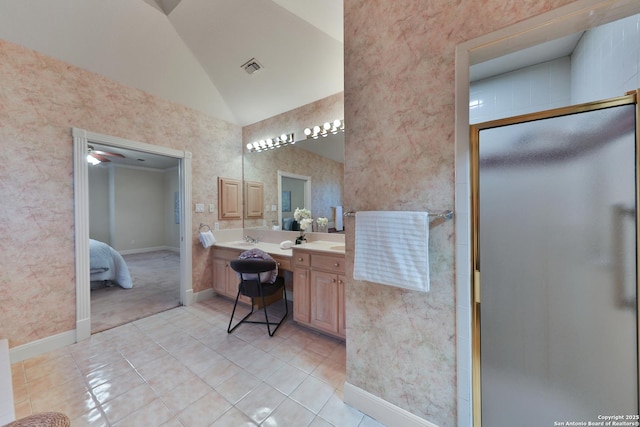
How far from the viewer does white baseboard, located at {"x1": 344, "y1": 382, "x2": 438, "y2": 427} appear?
131 cm

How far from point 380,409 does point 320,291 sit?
102 cm

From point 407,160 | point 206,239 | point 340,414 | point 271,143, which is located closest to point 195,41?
point 271,143

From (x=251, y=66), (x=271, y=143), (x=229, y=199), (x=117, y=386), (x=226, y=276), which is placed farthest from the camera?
(x=229, y=199)

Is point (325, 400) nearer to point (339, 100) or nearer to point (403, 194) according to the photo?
point (403, 194)

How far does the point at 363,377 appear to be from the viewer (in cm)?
149

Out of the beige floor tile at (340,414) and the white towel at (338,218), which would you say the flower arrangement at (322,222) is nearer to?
the white towel at (338,218)

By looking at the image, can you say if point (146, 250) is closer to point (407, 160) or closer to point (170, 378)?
point (170, 378)

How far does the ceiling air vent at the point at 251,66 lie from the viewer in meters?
2.68

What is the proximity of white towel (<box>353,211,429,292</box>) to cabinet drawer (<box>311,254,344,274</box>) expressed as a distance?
Result: 2.17 feet

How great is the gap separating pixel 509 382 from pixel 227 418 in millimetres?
1619

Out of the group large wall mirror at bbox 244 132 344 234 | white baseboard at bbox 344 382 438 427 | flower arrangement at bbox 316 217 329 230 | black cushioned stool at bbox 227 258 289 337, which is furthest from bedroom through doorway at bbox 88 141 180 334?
white baseboard at bbox 344 382 438 427

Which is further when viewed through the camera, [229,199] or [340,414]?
[229,199]

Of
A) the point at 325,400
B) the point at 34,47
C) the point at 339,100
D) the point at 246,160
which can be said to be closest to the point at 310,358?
the point at 325,400

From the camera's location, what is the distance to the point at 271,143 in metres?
3.42
